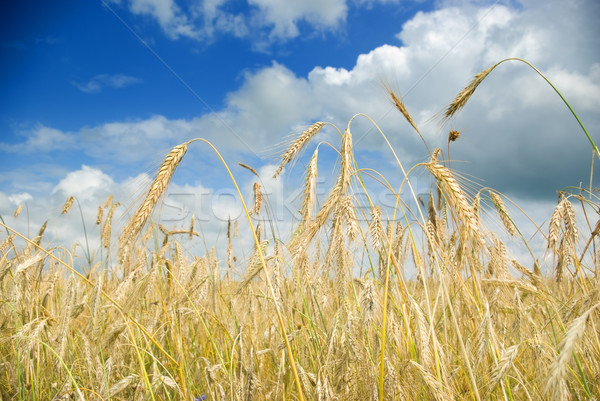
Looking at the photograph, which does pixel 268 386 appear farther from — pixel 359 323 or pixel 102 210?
pixel 102 210

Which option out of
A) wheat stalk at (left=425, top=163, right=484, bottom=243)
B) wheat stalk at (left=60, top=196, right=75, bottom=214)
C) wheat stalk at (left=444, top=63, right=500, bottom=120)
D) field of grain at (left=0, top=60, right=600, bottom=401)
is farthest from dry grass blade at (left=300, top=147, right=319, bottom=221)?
wheat stalk at (left=60, top=196, right=75, bottom=214)

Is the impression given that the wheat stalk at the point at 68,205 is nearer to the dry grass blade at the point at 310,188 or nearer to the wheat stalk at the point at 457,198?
the dry grass blade at the point at 310,188

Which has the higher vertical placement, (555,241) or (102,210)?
(102,210)

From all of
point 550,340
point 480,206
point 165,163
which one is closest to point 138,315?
point 165,163

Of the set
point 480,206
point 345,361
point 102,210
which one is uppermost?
point 102,210

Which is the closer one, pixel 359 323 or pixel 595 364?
pixel 595 364

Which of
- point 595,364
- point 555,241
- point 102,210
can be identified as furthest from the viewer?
point 102,210

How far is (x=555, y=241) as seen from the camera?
272 cm

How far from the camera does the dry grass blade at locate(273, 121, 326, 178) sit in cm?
249

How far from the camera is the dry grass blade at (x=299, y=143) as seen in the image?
2.49 meters

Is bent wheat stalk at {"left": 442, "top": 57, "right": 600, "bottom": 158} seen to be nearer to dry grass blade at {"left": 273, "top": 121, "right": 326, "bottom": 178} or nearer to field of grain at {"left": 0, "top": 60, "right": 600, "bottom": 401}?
field of grain at {"left": 0, "top": 60, "right": 600, "bottom": 401}

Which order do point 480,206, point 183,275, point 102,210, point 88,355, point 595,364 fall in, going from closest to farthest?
point 595,364
point 88,355
point 480,206
point 183,275
point 102,210

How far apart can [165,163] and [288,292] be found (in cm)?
154

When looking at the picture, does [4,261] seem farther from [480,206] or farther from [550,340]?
[550,340]
